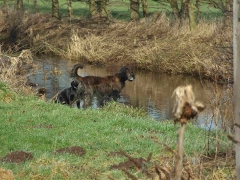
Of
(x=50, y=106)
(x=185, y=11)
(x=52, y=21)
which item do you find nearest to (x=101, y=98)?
(x=50, y=106)

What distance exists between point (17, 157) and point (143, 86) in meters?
14.6

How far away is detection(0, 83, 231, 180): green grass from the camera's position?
705cm

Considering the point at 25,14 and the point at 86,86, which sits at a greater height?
the point at 25,14

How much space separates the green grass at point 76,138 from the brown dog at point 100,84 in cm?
432

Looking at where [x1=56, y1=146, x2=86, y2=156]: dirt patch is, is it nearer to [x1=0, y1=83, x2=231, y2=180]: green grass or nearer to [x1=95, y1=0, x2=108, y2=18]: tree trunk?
[x1=0, y1=83, x2=231, y2=180]: green grass

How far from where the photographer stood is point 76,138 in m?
9.30

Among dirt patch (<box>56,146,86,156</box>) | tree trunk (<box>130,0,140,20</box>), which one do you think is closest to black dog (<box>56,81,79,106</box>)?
dirt patch (<box>56,146,86,156</box>)

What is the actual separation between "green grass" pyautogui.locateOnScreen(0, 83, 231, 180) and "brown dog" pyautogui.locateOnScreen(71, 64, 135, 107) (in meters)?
4.32

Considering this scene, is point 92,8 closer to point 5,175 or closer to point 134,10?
point 134,10

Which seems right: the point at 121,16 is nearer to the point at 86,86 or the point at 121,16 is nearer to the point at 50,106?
the point at 86,86

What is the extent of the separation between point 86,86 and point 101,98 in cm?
66

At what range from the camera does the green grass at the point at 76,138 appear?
23.1 ft

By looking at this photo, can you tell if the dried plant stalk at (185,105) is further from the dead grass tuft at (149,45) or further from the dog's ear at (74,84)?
the dead grass tuft at (149,45)

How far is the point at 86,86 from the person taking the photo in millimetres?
17328
